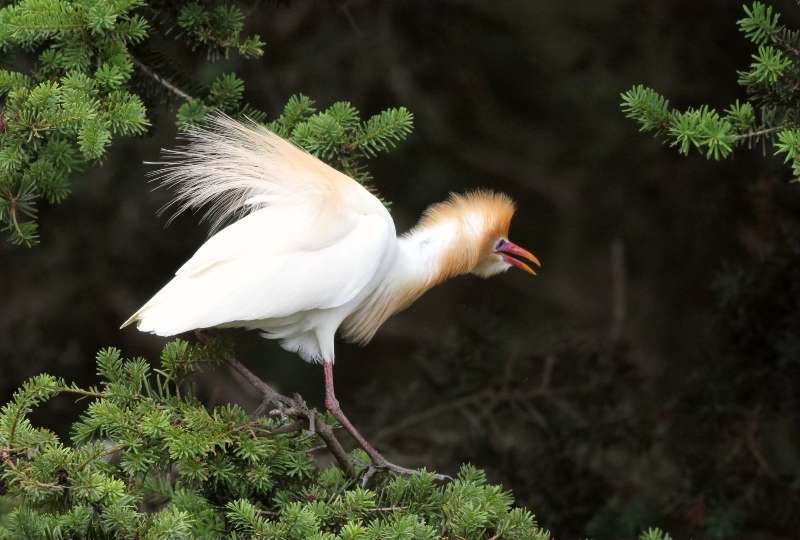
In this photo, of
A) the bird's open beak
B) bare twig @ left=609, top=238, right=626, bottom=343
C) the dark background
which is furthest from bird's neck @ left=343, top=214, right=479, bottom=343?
bare twig @ left=609, top=238, right=626, bottom=343

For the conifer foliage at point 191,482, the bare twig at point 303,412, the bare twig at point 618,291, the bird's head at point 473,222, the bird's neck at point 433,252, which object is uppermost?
the bare twig at point 618,291

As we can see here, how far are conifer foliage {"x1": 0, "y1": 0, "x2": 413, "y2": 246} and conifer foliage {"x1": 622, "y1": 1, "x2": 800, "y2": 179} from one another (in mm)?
635

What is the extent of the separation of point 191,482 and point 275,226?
0.70 meters

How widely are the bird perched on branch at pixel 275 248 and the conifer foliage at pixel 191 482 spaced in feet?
0.46

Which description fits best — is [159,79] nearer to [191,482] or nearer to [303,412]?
[303,412]

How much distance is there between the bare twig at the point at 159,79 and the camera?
324cm

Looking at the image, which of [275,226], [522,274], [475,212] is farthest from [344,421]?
[522,274]

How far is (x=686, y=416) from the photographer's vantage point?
4516 millimetres

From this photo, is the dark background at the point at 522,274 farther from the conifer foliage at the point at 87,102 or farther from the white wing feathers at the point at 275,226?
the white wing feathers at the point at 275,226

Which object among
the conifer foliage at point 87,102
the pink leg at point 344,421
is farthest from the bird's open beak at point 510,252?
the pink leg at point 344,421

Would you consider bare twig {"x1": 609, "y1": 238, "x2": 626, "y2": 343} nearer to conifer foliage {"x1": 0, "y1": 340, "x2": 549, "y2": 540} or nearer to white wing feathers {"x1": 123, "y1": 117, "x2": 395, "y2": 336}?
white wing feathers {"x1": 123, "y1": 117, "x2": 395, "y2": 336}

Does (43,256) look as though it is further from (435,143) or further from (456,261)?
(456,261)

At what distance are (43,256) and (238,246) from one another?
2713 millimetres

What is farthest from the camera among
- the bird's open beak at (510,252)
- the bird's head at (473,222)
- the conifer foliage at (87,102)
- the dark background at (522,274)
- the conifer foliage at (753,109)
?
the dark background at (522,274)
